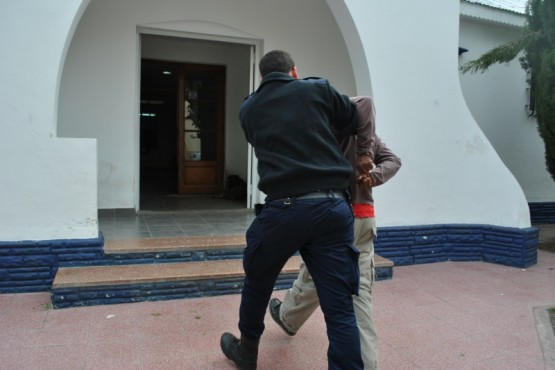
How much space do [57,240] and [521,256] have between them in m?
5.00

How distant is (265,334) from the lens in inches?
134

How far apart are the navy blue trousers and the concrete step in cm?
187

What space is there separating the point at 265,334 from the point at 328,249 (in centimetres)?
141

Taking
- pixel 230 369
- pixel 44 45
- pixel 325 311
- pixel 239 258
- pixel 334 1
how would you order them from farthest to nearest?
pixel 334 1 → pixel 239 258 → pixel 44 45 → pixel 230 369 → pixel 325 311

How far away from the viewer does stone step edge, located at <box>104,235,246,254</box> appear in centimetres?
434

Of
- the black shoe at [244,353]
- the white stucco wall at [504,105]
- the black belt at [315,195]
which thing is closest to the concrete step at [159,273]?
the black shoe at [244,353]

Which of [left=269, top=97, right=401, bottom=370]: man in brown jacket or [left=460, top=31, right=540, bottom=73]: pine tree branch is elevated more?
[left=460, top=31, right=540, bottom=73]: pine tree branch

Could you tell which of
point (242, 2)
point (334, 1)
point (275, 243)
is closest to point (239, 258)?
point (275, 243)

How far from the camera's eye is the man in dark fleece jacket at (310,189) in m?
2.26

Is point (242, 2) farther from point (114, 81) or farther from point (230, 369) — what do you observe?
point (230, 369)

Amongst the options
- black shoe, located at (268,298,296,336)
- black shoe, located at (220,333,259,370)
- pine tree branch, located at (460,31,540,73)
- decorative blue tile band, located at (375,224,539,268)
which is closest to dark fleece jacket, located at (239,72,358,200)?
black shoe, located at (220,333,259,370)

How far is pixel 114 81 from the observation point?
240 inches

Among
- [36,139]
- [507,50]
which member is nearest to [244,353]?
[36,139]

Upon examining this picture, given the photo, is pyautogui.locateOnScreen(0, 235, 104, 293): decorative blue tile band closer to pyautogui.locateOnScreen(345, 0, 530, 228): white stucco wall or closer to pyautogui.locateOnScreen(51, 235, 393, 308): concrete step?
pyautogui.locateOnScreen(51, 235, 393, 308): concrete step
